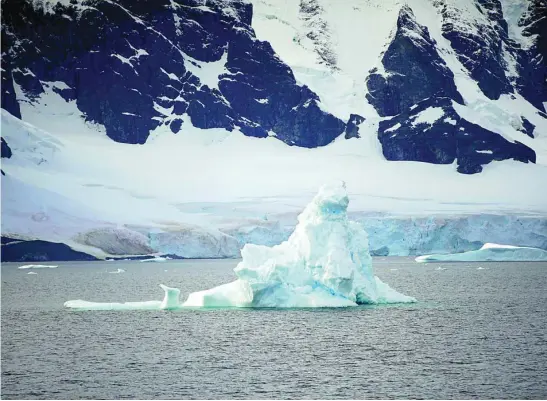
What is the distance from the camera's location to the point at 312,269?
6675 cm

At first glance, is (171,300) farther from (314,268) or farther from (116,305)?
(314,268)

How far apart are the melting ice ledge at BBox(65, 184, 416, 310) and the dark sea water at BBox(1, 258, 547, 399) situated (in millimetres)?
1101

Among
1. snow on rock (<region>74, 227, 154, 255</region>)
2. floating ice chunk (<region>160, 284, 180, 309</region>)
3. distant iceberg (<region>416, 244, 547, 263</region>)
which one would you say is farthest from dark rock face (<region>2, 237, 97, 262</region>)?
floating ice chunk (<region>160, 284, 180, 309</region>)

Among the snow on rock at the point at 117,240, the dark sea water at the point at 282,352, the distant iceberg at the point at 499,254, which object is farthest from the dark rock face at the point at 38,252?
the dark sea water at the point at 282,352

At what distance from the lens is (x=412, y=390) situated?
140ft

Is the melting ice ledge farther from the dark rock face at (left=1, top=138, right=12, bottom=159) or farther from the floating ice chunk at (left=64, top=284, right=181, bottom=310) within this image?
the dark rock face at (left=1, top=138, right=12, bottom=159)

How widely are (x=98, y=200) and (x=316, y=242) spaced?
135251mm

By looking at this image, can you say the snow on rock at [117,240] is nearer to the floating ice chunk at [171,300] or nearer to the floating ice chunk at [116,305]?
the floating ice chunk at [116,305]

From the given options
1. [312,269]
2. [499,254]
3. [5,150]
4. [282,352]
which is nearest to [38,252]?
[5,150]

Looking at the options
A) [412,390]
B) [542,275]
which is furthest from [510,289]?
[412,390]

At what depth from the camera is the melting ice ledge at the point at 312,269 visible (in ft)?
215

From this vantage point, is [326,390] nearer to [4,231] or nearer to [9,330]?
[9,330]

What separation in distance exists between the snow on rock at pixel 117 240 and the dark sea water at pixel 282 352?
83.4m

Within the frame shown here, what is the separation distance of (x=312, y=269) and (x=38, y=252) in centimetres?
11190
